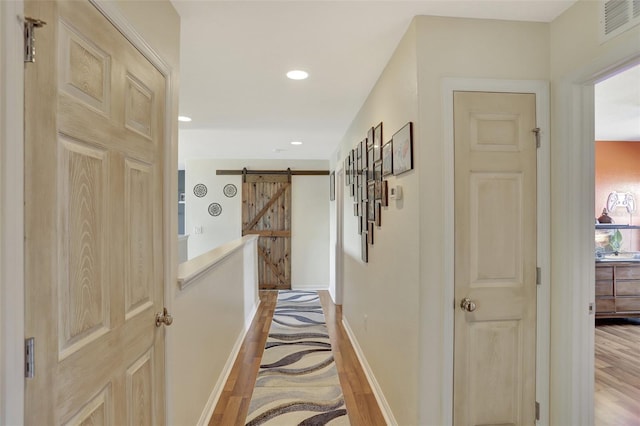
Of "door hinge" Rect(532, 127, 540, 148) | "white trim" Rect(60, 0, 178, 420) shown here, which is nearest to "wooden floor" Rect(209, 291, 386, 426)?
"white trim" Rect(60, 0, 178, 420)

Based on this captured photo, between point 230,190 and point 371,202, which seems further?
point 230,190

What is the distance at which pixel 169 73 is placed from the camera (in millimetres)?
1604

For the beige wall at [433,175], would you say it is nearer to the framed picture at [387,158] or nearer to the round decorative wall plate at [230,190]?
the framed picture at [387,158]

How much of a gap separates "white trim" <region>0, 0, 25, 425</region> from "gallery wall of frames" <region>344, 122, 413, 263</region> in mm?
1559

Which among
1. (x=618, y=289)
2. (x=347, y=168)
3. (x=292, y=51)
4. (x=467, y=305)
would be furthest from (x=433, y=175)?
(x=618, y=289)

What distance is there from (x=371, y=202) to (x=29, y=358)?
230 centimetres

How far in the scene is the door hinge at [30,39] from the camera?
77 centimetres

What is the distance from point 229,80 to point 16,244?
2147 mm

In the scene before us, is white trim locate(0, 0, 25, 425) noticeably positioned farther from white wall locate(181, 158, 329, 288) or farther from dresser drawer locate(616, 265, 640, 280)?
white wall locate(181, 158, 329, 288)

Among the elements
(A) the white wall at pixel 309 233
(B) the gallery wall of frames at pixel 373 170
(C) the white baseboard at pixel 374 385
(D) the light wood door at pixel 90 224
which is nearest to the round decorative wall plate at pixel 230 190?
(A) the white wall at pixel 309 233

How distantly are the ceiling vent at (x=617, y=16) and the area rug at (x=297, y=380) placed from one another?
2.56 m

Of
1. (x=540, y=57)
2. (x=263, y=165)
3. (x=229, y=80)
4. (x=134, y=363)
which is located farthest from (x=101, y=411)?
(x=263, y=165)

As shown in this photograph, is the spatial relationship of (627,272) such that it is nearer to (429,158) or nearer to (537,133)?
(537,133)

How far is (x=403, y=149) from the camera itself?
1.90 meters
